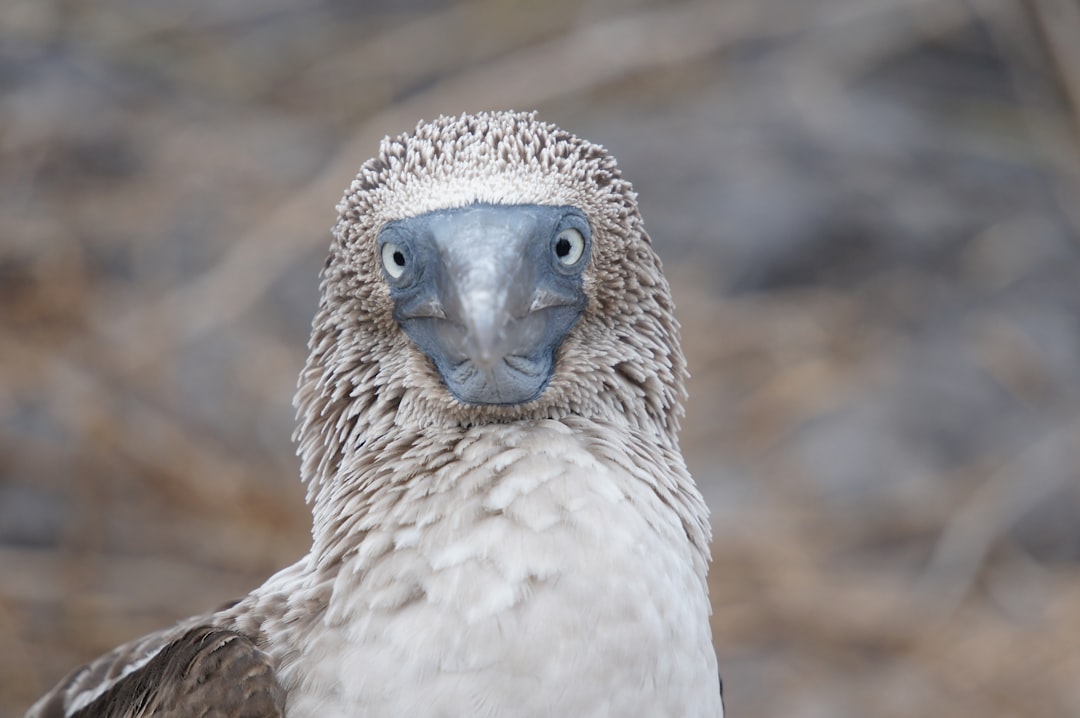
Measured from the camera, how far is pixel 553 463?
239cm

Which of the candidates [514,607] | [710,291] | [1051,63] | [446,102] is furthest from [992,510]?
[514,607]

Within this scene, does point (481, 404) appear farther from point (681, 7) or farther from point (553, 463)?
point (681, 7)

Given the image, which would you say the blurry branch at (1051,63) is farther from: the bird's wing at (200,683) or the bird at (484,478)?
the bird's wing at (200,683)

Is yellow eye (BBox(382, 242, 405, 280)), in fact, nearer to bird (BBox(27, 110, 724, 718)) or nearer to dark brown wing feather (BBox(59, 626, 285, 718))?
bird (BBox(27, 110, 724, 718))

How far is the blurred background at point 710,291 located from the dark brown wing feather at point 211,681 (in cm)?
376

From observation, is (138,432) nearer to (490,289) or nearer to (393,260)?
(393,260)

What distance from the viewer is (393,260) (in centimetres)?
248

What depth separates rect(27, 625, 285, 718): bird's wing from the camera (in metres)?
2.29

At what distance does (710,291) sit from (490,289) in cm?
514

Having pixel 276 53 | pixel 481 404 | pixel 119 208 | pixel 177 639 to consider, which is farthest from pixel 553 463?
pixel 276 53

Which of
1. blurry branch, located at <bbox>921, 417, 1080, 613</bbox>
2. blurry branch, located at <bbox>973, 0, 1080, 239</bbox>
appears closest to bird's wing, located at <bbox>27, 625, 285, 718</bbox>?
blurry branch, located at <bbox>921, 417, 1080, 613</bbox>

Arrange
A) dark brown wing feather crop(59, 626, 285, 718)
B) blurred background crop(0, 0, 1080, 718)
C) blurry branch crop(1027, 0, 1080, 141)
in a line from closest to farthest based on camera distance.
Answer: dark brown wing feather crop(59, 626, 285, 718) → blurred background crop(0, 0, 1080, 718) → blurry branch crop(1027, 0, 1080, 141)

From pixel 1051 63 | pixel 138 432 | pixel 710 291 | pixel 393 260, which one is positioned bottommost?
pixel 393 260

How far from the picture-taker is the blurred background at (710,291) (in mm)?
6258
